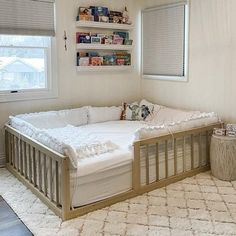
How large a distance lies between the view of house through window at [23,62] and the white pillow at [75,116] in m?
0.48

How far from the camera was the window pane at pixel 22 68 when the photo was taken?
412cm

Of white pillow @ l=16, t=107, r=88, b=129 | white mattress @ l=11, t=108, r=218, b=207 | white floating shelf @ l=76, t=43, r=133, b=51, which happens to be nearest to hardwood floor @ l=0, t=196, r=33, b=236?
white mattress @ l=11, t=108, r=218, b=207

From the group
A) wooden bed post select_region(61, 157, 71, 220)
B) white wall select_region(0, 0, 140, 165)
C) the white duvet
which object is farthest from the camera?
white wall select_region(0, 0, 140, 165)

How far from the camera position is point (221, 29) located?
4020 millimetres

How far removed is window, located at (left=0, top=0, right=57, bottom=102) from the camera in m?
4.00

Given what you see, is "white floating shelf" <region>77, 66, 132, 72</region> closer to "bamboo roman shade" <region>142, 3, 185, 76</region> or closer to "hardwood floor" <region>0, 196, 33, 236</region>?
"bamboo roman shade" <region>142, 3, 185, 76</region>

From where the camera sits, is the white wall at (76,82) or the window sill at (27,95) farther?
the white wall at (76,82)

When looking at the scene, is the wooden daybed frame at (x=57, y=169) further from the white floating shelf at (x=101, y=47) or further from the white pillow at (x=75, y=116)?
the white floating shelf at (x=101, y=47)

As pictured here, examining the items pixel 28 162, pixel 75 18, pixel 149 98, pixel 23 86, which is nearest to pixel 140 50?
pixel 149 98

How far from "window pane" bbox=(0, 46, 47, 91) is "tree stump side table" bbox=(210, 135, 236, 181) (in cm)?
234

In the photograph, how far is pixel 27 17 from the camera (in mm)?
4074

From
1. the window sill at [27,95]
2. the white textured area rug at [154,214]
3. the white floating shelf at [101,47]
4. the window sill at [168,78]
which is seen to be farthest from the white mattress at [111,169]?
the white floating shelf at [101,47]

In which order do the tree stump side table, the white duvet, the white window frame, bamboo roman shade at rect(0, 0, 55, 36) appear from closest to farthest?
the white duvet
the tree stump side table
bamboo roman shade at rect(0, 0, 55, 36)
the white window frame

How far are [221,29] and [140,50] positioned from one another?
1.48m
